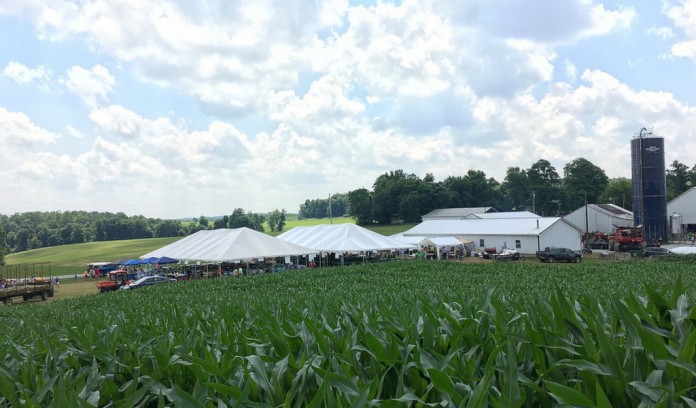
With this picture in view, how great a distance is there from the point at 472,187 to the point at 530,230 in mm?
61689

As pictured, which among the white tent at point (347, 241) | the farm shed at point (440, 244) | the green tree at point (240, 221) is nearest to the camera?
the white tent at point (347, 241)

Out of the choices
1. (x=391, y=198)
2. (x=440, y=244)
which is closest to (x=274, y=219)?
(x=391, y=198)

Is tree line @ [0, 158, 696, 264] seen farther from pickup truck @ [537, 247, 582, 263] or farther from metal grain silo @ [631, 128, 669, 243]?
pickup truck @ [537, 247, 582, 263]

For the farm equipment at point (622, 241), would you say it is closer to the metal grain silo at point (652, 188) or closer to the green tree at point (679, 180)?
the metal grain silo at point (652, 188)

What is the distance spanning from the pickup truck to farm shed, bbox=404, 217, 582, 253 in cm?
575

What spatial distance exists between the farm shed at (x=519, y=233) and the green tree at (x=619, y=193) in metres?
54.8

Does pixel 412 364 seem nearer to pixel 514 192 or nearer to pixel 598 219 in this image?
pixel 598 219

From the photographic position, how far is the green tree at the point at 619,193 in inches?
3492

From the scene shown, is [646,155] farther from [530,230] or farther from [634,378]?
[634,378]

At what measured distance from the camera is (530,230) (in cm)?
4212

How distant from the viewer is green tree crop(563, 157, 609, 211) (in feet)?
307

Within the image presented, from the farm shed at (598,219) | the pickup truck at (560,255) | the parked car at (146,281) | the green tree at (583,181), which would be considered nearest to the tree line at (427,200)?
the green tree at (583,181)

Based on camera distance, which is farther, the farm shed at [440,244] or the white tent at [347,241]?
the farm shed at [440,244]

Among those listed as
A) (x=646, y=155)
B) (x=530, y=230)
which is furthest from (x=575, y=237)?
(x=646, y=155)
